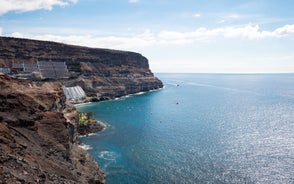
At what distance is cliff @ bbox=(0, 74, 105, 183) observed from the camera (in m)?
43.8

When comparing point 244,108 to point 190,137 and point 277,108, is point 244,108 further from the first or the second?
point 190,137

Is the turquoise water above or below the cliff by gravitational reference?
below

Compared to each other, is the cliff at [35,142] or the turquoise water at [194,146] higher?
the cliff at [35,142]

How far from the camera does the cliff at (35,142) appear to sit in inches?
1722

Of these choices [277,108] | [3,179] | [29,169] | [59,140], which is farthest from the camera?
[277,108]

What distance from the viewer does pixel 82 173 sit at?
60688mm

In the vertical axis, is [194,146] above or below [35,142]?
below

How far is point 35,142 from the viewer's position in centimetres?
5391

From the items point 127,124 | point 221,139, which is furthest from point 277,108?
point 127,124

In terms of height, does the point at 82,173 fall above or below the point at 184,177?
above

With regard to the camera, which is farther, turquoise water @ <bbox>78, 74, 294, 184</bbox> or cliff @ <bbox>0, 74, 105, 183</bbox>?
turquoise water @ <bbox>78, 74, 294, 184</bbox>

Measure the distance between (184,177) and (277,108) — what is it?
13260 cm

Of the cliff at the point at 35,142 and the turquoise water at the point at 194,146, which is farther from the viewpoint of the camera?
the turquoise water at the point at 194,146

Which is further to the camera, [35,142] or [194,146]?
[194,146]
